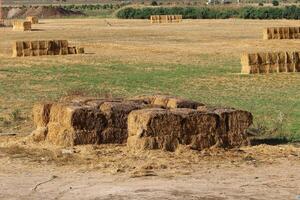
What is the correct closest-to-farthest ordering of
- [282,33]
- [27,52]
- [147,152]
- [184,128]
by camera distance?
[147,152]
[184,128]
[27,52]
[282,33]

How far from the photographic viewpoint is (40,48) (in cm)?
4816

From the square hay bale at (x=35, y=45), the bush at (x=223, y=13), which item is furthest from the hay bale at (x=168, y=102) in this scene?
the bush at (x=223, y=13)

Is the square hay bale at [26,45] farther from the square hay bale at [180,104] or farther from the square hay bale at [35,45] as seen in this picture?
the square hay bale at [180,104]

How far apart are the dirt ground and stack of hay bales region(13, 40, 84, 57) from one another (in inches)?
1168

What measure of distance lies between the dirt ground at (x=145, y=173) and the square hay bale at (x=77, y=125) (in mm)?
242

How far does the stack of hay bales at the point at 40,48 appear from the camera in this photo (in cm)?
4712

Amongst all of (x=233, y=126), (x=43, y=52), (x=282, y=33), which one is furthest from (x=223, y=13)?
(x=233, y=126)

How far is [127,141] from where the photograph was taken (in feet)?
55.6

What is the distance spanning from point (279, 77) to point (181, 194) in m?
22.3

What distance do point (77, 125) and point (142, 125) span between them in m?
1.37

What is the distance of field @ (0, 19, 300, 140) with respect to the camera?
23812mm

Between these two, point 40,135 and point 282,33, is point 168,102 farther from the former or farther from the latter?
point 282,33

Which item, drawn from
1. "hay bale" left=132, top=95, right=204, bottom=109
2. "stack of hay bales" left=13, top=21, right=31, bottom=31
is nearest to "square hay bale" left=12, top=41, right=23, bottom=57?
"hay bale" left=132, top=95, right=204, bottom=109

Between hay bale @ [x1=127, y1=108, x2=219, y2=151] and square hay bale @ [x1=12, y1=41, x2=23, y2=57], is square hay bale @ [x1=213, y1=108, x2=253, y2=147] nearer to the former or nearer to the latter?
hay bale @ [x1=127, y1=108, x2=219, y2=151]
